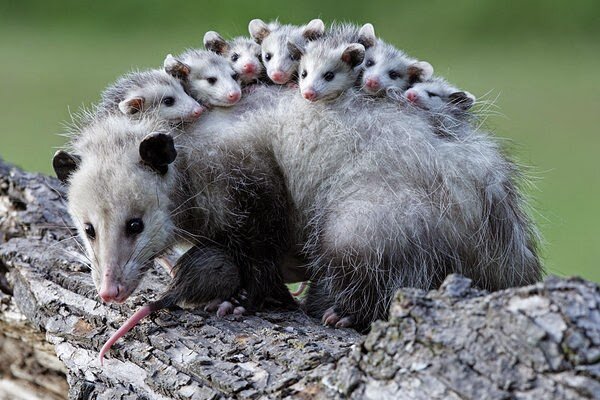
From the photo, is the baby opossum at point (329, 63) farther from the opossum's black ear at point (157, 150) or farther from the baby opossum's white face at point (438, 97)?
the opossum's black ear at point (157, 150)

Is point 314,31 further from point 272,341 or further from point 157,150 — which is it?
point 272,341

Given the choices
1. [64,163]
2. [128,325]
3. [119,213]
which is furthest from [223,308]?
[64,163]

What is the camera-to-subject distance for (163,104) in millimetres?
2500

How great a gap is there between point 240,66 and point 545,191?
5.11m

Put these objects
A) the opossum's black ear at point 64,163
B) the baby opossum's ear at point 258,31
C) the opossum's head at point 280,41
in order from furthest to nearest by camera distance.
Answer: the baby opossum's ear at point 258,31, the opossum's head at point 280,41, the opossum's black ear at point 64,163

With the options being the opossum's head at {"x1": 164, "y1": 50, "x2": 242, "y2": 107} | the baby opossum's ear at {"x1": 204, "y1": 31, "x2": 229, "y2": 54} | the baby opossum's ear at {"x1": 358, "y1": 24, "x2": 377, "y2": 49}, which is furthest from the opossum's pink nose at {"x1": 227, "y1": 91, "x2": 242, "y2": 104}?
the baby opossum's ear at {"x1": 358, "y1": 24, "x2": 377, "y2": 49}

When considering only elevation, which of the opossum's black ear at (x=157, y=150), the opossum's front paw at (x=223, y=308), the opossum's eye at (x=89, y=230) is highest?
the opossum's black ear at (x=157, y=150)

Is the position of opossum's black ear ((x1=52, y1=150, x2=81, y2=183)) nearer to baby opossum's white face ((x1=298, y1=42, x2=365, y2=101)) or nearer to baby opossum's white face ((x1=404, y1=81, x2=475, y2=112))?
baby opossum's white face ((x1=298, y1=42, x2=365, y2=101))

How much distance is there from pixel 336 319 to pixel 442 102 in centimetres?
67

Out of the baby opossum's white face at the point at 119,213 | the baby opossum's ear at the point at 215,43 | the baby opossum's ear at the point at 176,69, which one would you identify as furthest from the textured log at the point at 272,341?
the baby opossum's ear at the point at 215,43

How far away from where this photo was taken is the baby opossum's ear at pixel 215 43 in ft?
9.28

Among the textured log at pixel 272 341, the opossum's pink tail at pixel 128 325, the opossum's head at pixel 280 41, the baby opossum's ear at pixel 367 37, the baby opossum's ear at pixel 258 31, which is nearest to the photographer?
the textured log at pixel 272 341

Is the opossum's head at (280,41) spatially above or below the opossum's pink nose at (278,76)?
above

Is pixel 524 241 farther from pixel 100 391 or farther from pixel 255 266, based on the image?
pixel 100 391
